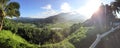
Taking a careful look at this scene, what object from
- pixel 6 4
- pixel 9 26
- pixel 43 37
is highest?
pixel 6 4

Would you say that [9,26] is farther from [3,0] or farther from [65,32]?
[65,32]

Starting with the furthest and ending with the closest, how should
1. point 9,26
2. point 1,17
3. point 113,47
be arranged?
point 9,26
point 1,17
point 113,47

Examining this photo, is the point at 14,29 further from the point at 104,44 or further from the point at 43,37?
the point at 104,44

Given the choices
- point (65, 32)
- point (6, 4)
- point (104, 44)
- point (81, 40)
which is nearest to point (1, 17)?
point (6, 4)

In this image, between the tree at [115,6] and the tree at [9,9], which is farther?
the tree at [115,6]

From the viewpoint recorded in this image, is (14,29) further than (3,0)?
Yes

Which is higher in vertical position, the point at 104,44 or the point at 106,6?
the point at 106,6

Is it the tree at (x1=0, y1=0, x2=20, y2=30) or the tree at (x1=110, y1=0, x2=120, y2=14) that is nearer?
the tree at (x1=0, y1=0, x2=20, y2=30)

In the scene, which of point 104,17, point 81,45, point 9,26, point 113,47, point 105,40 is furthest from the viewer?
point 9,26

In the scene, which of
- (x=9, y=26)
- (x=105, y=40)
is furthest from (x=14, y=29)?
(x=105, y=40)

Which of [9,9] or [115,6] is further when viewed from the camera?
[115,6]
